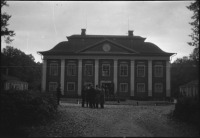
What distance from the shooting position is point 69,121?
12547 mm

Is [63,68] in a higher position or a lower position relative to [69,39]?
lower

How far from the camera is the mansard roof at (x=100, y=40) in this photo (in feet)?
144

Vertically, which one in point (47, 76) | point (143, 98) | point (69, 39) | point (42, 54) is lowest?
point (143, 98)

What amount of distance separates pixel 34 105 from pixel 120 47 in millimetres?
32850

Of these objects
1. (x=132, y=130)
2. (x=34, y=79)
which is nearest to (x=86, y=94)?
(x=132, y=130)

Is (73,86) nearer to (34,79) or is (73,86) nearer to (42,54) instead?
(42,54)

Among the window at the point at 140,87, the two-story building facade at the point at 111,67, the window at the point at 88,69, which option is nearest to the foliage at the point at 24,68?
the two-story building facade at the point at 111,67

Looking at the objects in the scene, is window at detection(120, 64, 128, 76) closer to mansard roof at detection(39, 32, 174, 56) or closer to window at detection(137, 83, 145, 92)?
window at detection(137, 83, 145, 92)

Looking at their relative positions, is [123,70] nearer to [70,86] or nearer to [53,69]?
[70,86]

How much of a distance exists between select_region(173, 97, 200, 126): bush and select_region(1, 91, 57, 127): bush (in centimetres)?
650

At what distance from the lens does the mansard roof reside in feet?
144

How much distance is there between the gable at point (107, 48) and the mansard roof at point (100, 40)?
48 cm

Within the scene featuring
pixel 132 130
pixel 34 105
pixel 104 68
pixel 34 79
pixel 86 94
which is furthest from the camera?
pixel 34 79

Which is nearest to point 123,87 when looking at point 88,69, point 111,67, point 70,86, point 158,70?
point 111,67
